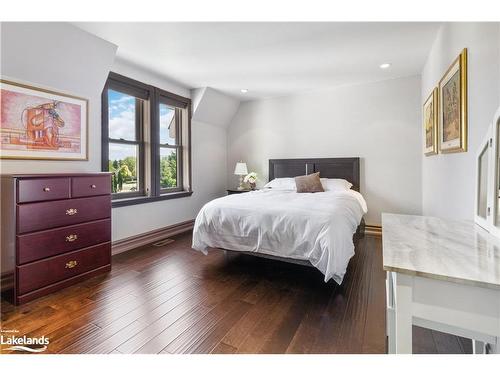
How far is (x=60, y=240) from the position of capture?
2.20m

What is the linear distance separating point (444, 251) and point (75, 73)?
339cm

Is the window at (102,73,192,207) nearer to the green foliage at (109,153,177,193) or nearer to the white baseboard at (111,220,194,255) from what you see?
the green foliage at (109,153,177,193)

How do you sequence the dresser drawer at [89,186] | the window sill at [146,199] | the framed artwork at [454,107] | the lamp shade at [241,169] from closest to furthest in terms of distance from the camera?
the framed artwork at [454,107], the dresser drawer at [89,186], the window sill at [146,199], the lamp shade at [241,169]

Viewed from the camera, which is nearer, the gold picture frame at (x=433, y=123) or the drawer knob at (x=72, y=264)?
the drawer knob at (x=72, y=264)

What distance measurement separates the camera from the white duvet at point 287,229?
2.11 m

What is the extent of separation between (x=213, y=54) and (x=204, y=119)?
5.95 feet

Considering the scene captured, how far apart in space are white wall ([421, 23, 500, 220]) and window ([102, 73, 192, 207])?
3.53m

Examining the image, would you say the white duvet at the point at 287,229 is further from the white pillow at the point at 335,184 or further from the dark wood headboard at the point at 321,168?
the dark wood headboard at the point at 321,168

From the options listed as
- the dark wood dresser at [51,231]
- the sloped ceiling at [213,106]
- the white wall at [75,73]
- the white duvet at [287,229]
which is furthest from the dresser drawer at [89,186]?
the sloped ceiling at [213,106]

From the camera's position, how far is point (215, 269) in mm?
2695

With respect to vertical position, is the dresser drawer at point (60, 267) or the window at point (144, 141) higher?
the window at point (144, 141)

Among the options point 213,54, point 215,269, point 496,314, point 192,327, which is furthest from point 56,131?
point 496,314

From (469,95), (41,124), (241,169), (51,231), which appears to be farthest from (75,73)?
(469,95)

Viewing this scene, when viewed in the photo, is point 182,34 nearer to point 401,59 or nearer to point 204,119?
point 204,119
